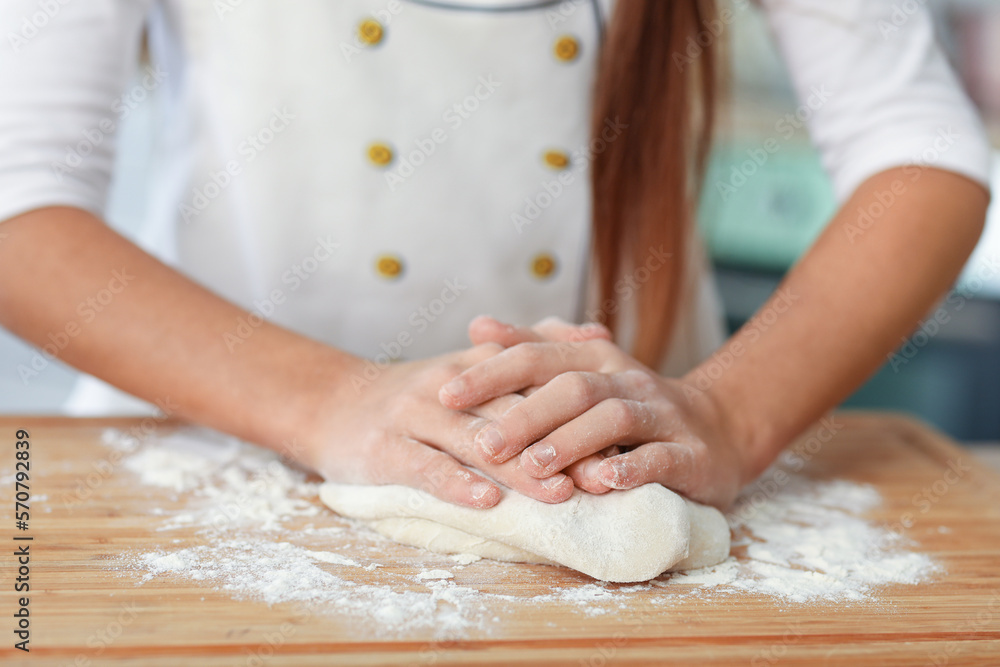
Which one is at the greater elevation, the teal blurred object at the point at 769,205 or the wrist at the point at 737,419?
the teal blurred object at the point at 769,205

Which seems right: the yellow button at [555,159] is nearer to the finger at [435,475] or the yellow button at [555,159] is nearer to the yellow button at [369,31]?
the yellow button at [369,31]

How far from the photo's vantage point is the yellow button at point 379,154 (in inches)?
35.0

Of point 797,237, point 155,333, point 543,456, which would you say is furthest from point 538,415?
point 797,237

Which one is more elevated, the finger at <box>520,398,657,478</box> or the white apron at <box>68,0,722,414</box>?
the white apron at <box>68,0,722,414</box>

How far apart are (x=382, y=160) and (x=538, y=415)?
38 cm

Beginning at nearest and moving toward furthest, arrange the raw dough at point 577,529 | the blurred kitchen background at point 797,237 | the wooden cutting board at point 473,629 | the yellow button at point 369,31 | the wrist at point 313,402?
1. the wooden cutting board at point 473,629
2. the raw dough at point 577,529
3. the wrist at point 313,402
4. the yellow button at point 369,31
5. the blurred kitchen background at point 797,237

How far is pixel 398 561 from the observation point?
625 millimetres

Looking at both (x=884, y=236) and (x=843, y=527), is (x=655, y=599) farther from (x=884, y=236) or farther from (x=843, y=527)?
(x=884, y=236)

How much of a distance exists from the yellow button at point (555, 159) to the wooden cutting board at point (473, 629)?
45 cm

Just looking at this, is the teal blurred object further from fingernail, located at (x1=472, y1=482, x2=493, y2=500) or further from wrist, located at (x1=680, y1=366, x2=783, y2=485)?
fingernail, located at (x1=472, y1=482, x2=493, y2=500)

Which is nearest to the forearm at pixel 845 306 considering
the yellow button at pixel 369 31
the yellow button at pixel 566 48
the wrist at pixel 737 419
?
the wrist at pixel 737 419

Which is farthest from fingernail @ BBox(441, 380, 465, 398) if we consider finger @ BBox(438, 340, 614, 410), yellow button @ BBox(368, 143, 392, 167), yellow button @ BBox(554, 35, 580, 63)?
yellow button @ BBox(554, 35, 580, 63)

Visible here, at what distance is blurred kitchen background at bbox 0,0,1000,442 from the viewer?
2.09 metres

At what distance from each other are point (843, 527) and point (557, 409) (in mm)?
292
